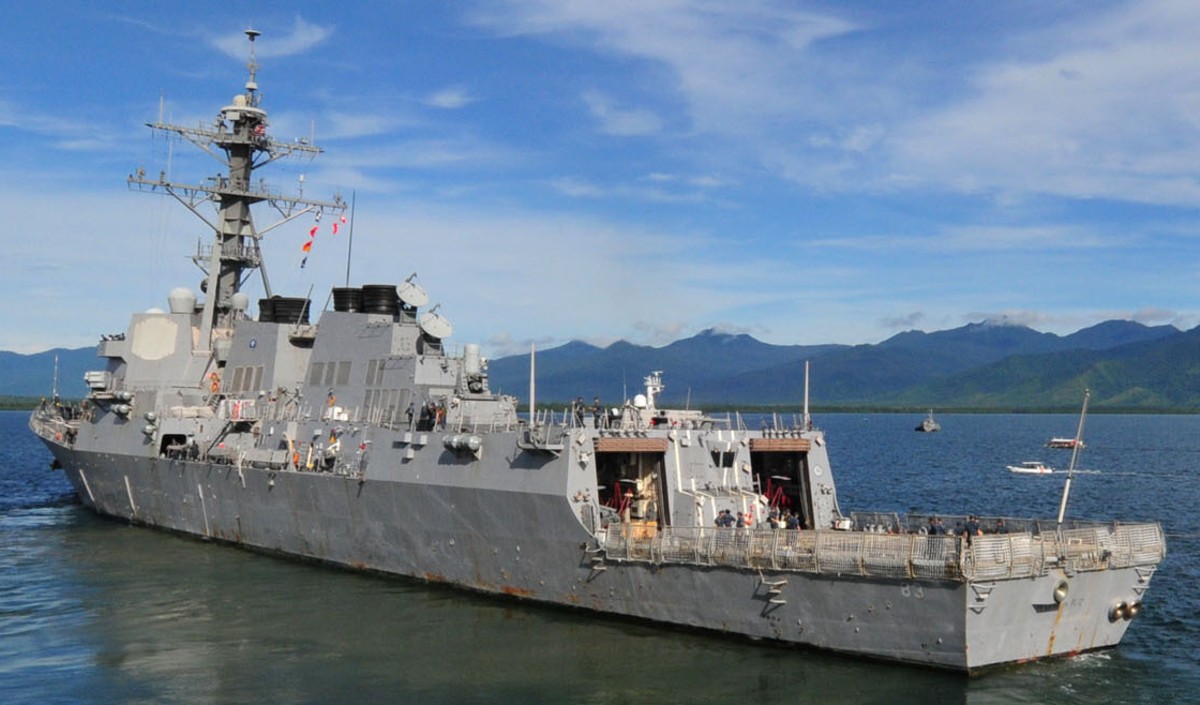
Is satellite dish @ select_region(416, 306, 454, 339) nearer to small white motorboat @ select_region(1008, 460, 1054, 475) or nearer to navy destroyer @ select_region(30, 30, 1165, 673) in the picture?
navy destroyer @ select_region(30, 30, 1165, 673)

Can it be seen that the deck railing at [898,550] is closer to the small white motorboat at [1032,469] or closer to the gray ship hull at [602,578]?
the gray ship hull at [602,578]

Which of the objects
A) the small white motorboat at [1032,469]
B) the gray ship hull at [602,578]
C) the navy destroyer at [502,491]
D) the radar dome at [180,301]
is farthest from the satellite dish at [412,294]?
the small white motorboat at [1032,469]

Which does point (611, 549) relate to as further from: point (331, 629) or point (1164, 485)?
point (1164, 485)

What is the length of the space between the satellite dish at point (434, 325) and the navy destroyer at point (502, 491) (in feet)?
0.32

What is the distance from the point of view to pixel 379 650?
65.8 ft

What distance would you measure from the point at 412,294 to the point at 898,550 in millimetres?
16189

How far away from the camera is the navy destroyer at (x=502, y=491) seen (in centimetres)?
1789

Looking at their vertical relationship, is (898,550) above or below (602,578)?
above

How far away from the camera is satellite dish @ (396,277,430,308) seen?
2848 centimetres

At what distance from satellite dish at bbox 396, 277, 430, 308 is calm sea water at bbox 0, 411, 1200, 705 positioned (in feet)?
25.4

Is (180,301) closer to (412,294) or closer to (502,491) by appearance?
(412,294)

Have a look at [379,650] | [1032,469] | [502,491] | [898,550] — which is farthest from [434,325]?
[1032,469]

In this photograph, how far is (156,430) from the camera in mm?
32719

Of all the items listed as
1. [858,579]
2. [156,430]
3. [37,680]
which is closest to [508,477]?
[858,579]
